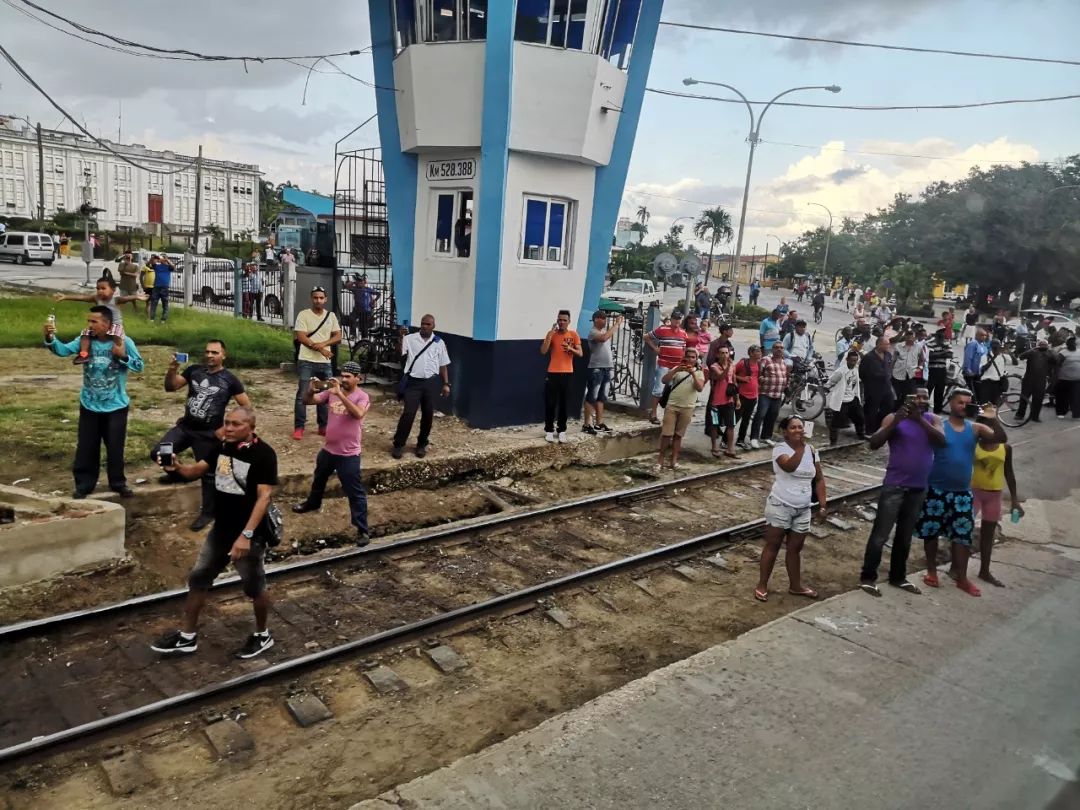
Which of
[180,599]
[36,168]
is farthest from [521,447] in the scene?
[36,168]

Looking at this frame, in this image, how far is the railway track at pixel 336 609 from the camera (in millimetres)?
5086

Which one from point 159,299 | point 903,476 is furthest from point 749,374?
point 159,299

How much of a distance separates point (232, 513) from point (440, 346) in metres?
5.21

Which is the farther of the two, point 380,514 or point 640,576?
point 380,514

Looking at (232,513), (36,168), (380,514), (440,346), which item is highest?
(36,168)

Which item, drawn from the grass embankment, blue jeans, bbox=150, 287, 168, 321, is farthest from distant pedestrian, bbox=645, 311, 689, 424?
blue jeans, bbox=150, 287, 168, 321

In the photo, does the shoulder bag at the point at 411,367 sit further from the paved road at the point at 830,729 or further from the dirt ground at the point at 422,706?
the paved road at the point at 830,729

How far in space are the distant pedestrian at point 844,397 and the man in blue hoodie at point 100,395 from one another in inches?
415

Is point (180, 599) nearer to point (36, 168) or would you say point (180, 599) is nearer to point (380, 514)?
point (380, 514)

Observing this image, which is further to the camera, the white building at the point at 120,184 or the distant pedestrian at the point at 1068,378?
the white building at the point at 120,184

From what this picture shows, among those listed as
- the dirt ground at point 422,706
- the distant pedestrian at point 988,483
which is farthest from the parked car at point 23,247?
the distant pedestrian at point 988,483

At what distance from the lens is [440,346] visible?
34.1 ft

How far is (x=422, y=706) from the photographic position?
5293mm

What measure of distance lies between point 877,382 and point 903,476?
22.7 feet
